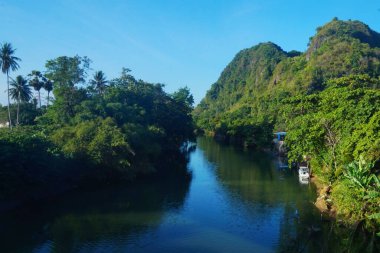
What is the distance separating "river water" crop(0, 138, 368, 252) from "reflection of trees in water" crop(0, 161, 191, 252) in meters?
0.07

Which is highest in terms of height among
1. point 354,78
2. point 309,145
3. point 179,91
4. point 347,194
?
point 179,91

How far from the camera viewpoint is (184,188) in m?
45.4

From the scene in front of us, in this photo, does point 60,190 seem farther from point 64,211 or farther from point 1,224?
point 1,224

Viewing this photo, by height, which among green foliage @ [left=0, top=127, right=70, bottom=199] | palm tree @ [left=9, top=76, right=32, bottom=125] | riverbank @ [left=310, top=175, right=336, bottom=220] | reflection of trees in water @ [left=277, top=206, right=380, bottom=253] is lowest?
reflection of trees in water @ [left=277, top=206, right=380, bottom=253]

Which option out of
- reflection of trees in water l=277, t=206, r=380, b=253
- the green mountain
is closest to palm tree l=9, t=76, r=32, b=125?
the green mountain

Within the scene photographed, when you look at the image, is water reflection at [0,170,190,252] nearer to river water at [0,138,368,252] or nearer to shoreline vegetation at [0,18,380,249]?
river water at [0,138,368,252]

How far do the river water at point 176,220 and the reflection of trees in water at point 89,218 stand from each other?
0.07m

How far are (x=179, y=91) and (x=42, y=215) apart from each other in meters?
67.1

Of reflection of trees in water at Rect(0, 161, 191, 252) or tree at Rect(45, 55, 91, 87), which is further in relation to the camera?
tree at Rect(45, 55, 91, 87)

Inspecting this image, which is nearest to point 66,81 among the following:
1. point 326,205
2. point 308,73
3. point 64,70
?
point 64,70

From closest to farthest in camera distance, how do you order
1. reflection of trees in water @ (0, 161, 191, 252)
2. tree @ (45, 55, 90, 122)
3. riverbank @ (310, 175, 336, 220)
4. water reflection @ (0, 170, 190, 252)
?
water reflection @ (0, 170, 190, 252)
reflection of trees in water @ (0, 161, 191, 252)
riverbank @ (310, 175, 336, 220)
tree @ (45, 55, 90, 122)

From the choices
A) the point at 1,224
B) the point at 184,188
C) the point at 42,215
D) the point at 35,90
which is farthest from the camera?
the point at 35,90

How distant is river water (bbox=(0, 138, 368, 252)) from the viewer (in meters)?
26.7

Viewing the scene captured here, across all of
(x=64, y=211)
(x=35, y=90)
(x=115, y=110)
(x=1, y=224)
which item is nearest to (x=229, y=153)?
(x=115, y=110)
